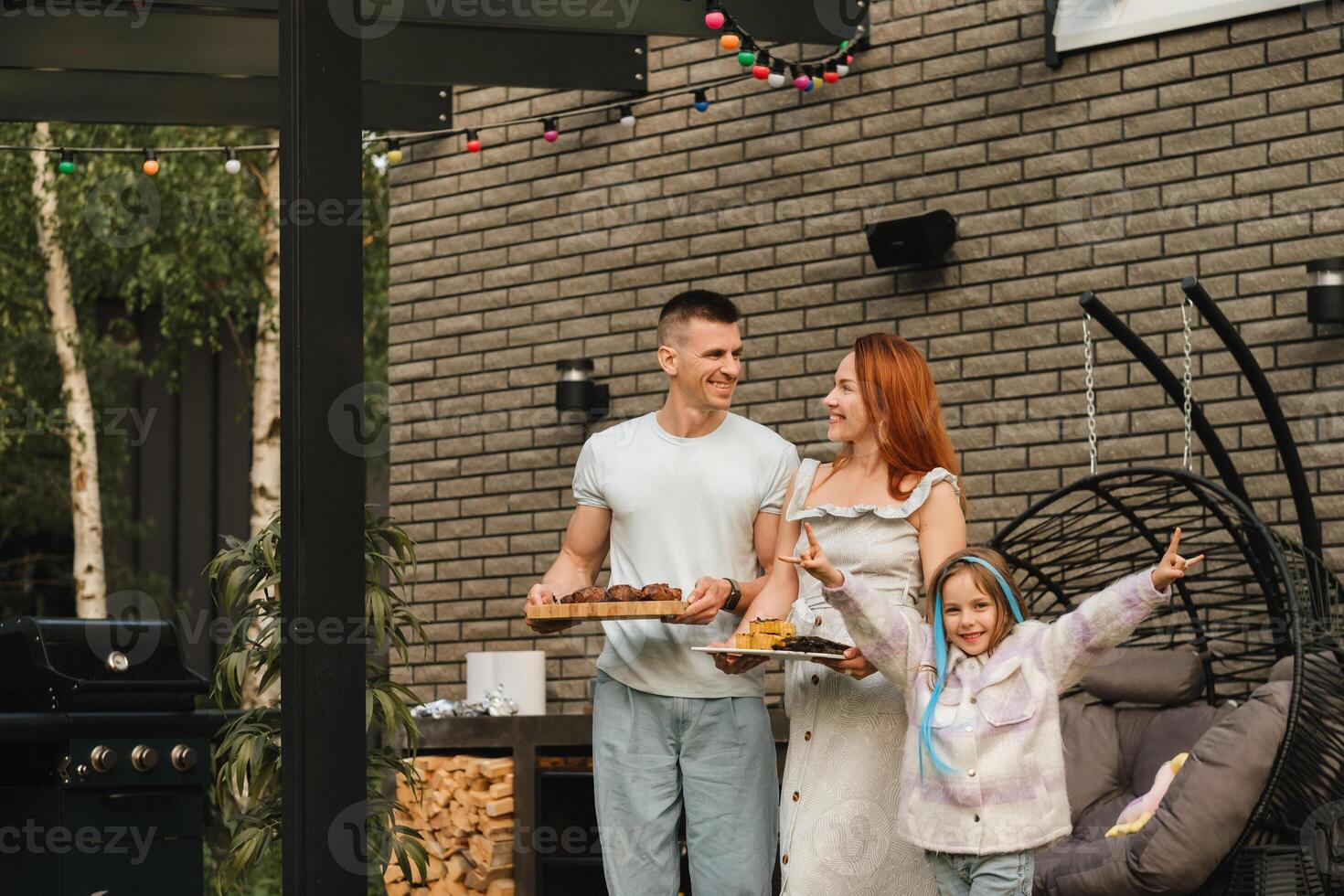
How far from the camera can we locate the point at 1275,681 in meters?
4.59

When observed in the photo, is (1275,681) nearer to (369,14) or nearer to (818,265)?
→ (818,265)

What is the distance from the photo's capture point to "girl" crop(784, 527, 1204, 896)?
10.4 ft

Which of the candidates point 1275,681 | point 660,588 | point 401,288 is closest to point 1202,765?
point 1275,681

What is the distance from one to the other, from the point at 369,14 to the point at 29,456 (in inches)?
371

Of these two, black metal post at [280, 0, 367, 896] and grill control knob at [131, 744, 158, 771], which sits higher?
black metal post at [280, 0, 367, 896]

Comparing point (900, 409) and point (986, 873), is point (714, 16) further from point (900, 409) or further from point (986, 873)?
point (986, 873)

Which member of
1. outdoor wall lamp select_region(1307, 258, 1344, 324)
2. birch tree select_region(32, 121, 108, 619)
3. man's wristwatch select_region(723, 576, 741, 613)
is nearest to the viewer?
man's wristwatch select_region(723, 576, 741, 613)

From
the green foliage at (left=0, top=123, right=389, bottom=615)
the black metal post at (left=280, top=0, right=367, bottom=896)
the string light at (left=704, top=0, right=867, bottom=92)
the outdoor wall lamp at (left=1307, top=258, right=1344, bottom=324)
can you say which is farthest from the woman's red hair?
the green foliage at (left=0, top=123, right=389, bottom=615)

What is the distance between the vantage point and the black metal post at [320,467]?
292 cm

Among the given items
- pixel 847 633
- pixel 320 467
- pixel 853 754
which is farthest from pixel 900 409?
pixel 320 467

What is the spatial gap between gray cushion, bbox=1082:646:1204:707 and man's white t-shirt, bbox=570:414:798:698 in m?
1.93

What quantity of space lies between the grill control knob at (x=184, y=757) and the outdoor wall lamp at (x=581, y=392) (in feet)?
8.59

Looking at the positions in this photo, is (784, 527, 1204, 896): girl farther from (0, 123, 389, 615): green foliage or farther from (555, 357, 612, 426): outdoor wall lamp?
A: (0, 123, 389, 615): green foliage

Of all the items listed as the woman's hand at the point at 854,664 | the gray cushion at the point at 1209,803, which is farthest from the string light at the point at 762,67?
the woman's hand at the point at 854,664
